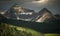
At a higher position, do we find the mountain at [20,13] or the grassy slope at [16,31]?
the mountain at [20,13]

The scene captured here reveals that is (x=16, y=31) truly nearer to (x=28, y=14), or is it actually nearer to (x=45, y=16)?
(x=28, y=14)

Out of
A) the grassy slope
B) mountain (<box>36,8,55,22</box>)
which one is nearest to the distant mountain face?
mountain (<box>36,8,55,22</box>)

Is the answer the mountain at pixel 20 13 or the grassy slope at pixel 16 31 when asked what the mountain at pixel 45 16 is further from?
the grassy slope at pixel 16 31

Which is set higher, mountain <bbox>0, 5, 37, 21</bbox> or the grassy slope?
mountain <bbox>0, 5, 37, 21</bbox>

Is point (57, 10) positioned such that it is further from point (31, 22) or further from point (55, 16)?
point (31, 22)

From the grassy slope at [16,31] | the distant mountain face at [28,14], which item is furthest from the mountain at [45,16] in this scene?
the grassy slope at [16,31]

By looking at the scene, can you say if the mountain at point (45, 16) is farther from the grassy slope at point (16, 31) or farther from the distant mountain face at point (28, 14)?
the grassy slope at point (16, 31)

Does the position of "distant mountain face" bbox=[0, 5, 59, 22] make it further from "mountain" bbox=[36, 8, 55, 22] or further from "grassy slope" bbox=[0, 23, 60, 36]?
"grassy slope" bbox=[0, 23, 60, 36]

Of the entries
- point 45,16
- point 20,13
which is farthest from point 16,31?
point 45,16

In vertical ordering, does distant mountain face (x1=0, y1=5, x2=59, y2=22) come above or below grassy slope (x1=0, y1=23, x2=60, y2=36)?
above
